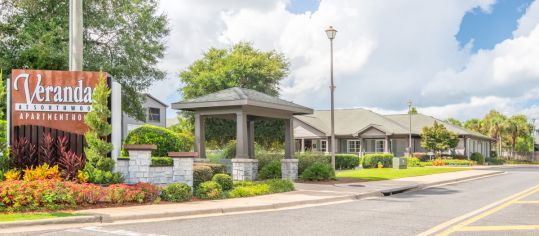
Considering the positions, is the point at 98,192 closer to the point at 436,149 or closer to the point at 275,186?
the point at 275,186

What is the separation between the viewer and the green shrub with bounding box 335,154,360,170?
129 ft

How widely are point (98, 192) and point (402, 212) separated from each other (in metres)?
7.88

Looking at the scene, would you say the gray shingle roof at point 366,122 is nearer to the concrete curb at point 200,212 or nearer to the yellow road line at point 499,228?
the concrete curb at point 200,212

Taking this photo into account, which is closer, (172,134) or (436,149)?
(172,134)

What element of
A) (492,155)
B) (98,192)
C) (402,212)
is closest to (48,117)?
(98,192)

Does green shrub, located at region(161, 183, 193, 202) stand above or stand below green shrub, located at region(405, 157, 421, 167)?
above

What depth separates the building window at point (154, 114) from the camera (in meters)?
60.7

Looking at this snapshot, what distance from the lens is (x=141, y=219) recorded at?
11.7 m

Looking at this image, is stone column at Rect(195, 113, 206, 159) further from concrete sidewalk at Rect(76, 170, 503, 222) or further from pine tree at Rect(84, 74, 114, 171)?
pine tree at Rect(84, 74, 114, 171)

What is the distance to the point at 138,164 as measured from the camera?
15.1m

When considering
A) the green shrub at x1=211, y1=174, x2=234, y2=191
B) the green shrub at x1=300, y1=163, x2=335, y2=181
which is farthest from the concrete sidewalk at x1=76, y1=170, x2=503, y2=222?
the green shrub at x1=300, y1=163, x2=335, y2=181

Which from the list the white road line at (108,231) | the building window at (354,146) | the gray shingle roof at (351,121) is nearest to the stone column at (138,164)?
the white road line at (108,231)

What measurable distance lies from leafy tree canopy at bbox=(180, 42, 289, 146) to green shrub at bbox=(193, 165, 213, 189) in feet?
81.0

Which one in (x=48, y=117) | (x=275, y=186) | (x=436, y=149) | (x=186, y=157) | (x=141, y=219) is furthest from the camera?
(x=436, y=149)
